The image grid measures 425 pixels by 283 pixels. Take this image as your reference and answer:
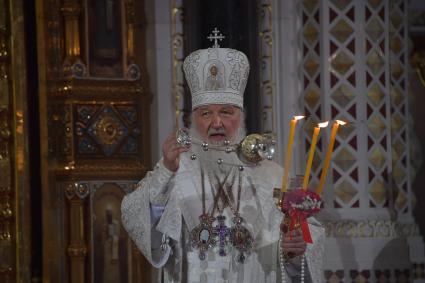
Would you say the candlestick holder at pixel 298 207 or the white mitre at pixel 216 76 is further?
the white mitre at pixel 216 76

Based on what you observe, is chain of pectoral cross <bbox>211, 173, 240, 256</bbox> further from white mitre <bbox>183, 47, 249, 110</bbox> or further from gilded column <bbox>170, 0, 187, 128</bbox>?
gilded column <bbox>170, 0, 187, 128</bbox>

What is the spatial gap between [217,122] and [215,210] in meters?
0.40

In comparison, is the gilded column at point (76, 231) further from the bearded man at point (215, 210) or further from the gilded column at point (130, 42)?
the bearded man at point (215, 210)

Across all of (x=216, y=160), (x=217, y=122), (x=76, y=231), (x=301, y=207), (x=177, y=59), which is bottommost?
(x=76, y=231)

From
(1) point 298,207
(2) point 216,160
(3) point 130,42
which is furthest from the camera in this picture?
(3) point 130,42

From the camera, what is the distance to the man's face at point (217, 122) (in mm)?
5148

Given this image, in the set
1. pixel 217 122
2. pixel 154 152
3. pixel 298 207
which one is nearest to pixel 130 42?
pixel 154 152

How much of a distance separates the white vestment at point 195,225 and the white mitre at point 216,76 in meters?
0.32

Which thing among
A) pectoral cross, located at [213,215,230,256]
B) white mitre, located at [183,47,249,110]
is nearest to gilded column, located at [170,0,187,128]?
white mitre, located at [183,47,249,110]

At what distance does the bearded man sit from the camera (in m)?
5.10

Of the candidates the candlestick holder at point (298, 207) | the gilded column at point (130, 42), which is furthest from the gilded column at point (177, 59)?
the candlestick holder at point (298, 207)

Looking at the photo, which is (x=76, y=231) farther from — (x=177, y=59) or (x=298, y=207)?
(x=298, y=207)

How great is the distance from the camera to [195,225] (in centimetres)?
518

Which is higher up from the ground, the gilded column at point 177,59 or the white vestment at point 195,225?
the gilded column at point 177,59
